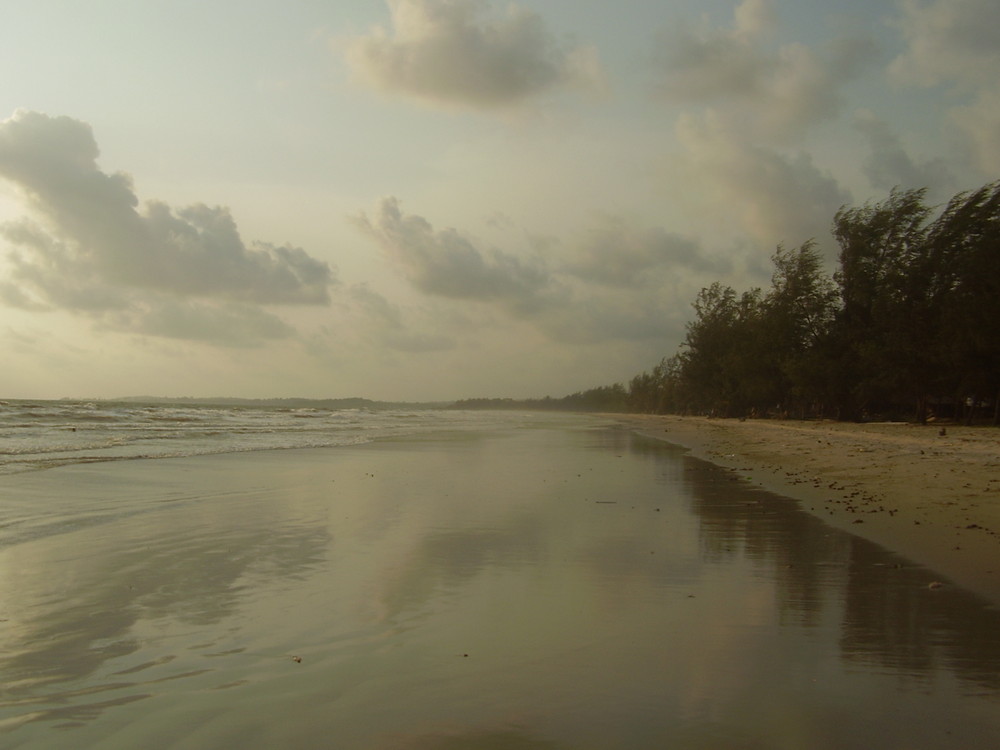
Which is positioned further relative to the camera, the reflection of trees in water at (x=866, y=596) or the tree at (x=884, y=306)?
the tree at (x=884, y=306)

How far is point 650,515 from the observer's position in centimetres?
1120

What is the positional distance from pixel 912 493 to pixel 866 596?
278 inches

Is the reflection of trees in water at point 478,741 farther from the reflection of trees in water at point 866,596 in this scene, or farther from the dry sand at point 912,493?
the dry sand at point 912,493

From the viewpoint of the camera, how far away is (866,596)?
21.1 feet

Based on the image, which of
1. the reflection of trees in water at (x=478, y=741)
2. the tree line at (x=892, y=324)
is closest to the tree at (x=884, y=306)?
the tree line at (x=892, y=324)

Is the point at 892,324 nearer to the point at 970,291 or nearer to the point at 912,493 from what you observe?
the point at 970,291

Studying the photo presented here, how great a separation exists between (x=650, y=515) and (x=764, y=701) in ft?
23.3

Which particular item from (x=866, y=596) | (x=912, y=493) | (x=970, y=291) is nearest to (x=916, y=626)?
(x=866, y=596)

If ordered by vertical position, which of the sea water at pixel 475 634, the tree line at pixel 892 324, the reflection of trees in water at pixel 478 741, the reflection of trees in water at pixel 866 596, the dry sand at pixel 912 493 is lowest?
the reflection of trees in water at pixel 478 741

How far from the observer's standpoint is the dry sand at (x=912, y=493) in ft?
26.3

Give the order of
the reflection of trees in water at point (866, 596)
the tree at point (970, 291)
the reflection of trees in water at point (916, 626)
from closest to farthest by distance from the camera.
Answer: the reflection of trees in water at point (916, 626), the reflection of trees in water at point (866, 596), the tree at point (970, 291)

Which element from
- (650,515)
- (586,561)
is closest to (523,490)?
(650,515)

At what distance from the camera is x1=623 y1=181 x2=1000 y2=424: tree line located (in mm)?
36250

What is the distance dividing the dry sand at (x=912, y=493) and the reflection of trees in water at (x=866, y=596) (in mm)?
432
